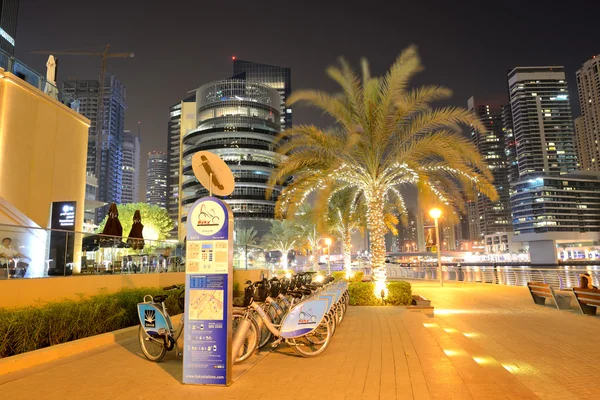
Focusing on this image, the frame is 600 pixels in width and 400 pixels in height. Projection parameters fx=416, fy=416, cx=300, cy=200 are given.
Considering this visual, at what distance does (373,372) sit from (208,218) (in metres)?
2.86

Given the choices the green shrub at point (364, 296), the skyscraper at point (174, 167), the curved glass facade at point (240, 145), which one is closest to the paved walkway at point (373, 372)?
the green shrub at point (364, 296)

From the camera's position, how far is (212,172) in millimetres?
5797

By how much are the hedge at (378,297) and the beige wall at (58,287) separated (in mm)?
6701

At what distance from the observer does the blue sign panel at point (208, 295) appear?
4.80 meters

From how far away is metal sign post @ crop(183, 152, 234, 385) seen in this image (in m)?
4.80

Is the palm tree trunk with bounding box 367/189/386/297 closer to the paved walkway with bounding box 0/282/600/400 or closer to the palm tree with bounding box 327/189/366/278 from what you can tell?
the paved walkway with bounding box 0/282/600/400

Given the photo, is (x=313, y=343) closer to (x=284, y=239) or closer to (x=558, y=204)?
(x=284, y=239)

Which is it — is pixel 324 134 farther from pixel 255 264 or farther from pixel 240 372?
pixel 255 264

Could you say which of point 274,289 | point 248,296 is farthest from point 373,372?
point 274,289

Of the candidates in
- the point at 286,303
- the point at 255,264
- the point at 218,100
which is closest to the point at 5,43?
the point at 218,100

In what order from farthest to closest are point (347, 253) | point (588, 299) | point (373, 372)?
1. point (347, 253)
2. point (588, 299)
3. point (373, 372)

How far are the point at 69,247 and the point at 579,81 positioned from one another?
738 feet

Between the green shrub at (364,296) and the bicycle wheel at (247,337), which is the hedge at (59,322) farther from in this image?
the green shrub at (364,296)

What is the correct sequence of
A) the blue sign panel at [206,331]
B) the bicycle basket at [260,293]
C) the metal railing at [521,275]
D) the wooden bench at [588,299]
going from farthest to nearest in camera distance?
1. the metal railing at [521,275]
2. the wooden bench at [588,299]
3. the bicycle basket at [260,293]
4. the blue sign panel at [206,331]
